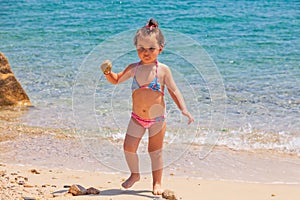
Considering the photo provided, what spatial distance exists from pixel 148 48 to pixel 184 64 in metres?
4.85

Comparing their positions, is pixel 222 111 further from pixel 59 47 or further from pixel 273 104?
pixel 59 47

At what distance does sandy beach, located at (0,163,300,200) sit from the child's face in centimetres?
95

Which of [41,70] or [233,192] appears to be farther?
[41,70]

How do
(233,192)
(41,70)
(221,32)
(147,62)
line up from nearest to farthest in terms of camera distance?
(147,62), (233,192), (41,70), (221,32)

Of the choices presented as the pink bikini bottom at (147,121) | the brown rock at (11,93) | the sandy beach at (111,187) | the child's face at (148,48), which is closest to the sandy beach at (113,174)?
the sandy beach at (111,187)

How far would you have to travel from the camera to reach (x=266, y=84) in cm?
752

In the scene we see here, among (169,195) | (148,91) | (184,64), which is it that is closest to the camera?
(169,195)

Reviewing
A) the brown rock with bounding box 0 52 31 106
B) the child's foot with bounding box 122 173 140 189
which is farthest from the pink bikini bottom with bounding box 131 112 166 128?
the brown rock with bounding box 0 52 31 106

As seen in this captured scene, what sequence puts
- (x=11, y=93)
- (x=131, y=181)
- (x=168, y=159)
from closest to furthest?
(x=131, y=181), (x=168, y=159), (x=11, y=93)

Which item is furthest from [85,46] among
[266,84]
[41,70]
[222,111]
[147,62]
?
[147,62]

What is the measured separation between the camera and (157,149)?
3666 mm

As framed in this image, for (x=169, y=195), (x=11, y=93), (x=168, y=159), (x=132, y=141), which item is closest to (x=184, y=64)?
(x=11, y=93)

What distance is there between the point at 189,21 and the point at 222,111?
720 cm

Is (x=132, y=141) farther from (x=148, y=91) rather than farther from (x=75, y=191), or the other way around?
(x=75, y=191)
